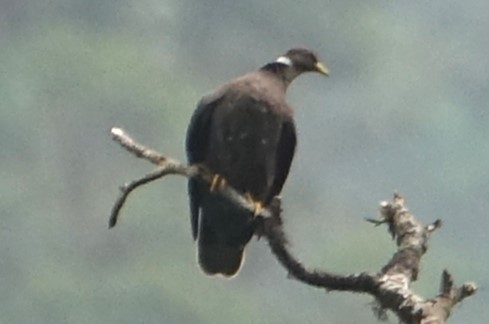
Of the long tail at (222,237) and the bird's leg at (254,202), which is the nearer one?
the bird's leg at (254,202)

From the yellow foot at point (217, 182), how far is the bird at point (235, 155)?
28mm

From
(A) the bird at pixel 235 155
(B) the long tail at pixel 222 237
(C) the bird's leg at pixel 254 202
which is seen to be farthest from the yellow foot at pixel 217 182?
(B) the long tail at pixel 222 237

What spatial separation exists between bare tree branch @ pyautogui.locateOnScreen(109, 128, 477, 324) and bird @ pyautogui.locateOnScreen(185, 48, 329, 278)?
1922 mm

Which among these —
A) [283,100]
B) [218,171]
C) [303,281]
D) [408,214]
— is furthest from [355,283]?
[283,100]

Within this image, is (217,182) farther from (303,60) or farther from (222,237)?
(303,60)

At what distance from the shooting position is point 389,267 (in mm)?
3805

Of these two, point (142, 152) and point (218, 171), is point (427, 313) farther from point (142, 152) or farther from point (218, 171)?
point (218, 171)

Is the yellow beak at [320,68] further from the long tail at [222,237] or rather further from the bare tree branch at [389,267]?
the bare tree branch at [389,267]

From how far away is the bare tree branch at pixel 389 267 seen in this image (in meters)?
3.54

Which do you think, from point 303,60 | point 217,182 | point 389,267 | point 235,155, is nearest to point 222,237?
point 235,155

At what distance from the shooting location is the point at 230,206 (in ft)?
21.5

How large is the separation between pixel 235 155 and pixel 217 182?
46 cm

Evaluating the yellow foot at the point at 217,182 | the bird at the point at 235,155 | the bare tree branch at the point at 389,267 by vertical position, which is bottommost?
the bare tree branch at the point at 389,267

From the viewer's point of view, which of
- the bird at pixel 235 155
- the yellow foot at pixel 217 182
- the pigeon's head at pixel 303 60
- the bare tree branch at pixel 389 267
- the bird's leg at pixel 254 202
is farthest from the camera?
the pigeon's head at pixel 303 60
